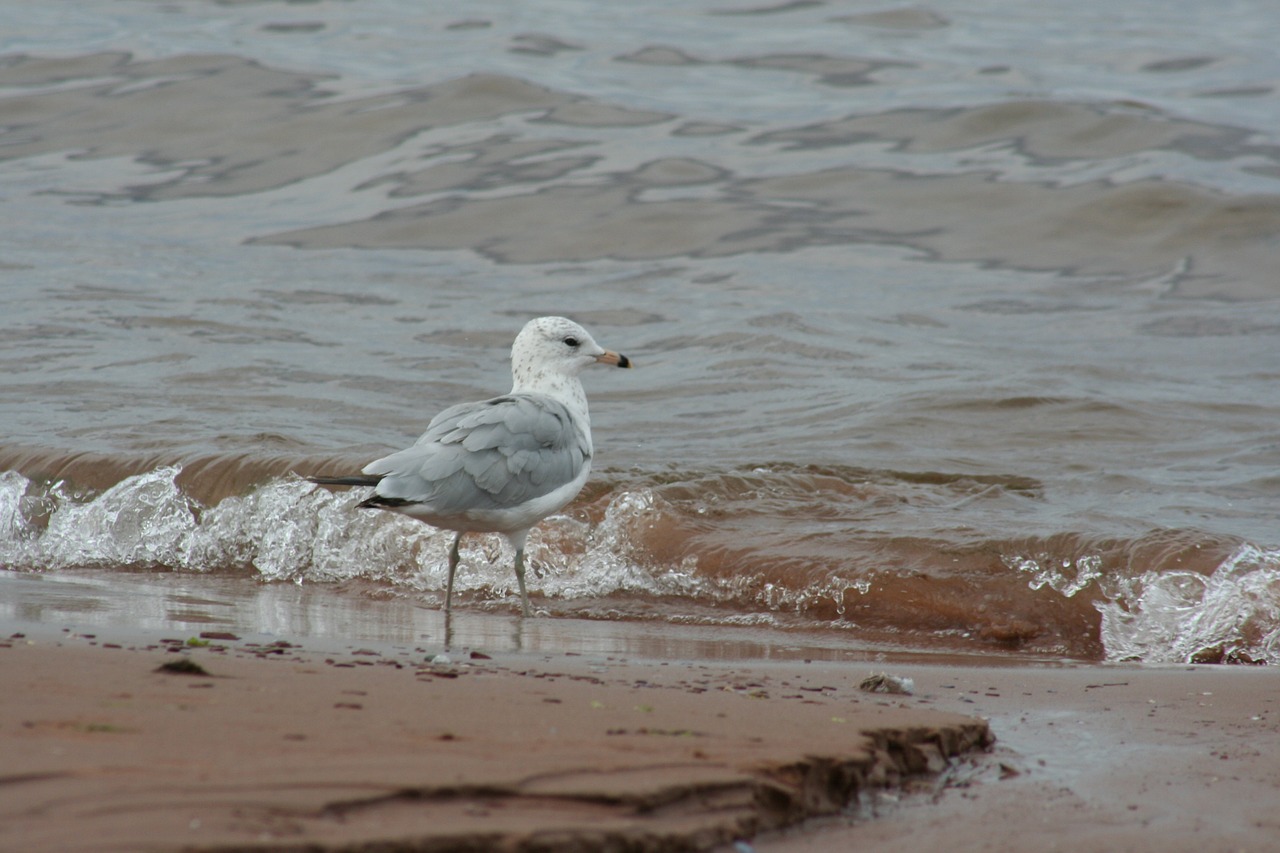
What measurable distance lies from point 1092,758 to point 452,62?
18329mm

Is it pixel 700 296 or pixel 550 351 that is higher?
pixel 550 351

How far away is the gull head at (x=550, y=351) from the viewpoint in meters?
6.53

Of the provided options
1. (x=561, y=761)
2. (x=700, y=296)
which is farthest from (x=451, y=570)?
(x=700, y=296)

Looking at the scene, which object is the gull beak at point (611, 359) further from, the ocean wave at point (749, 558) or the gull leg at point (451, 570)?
the gull leg at point (451, 570)

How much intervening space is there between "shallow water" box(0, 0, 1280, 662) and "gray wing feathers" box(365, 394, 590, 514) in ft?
2.54

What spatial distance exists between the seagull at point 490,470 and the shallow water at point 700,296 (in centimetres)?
67

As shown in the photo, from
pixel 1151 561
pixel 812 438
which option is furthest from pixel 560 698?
pixel 812 438

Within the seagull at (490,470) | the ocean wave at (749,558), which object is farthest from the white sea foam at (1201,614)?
the seagull at (490,470)

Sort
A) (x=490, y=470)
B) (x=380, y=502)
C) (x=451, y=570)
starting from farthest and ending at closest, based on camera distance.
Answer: (x=451, y=570), (x=490, y=470), (x=380, y=502)

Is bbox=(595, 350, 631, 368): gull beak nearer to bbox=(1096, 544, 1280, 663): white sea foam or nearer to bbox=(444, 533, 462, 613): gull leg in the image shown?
bbox=(444, 533, 462, 613): gull leg

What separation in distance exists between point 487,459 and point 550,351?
1.08 m

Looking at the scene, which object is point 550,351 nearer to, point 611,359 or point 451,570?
point 611,359

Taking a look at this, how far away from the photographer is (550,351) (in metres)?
6.55

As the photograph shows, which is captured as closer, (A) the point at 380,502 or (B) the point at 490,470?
(A) the point at 380,502
